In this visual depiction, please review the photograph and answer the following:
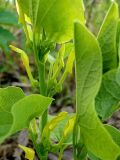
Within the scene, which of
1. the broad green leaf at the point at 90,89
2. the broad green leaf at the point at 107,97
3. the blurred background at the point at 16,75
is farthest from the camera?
the blurred background at the point at 16,75

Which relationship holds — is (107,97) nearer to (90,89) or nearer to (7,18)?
(90,89)

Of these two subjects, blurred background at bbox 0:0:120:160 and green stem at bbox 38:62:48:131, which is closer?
green stem at bbox 38:62:48:131

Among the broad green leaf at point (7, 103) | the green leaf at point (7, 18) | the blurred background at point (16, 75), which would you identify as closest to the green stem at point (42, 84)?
the broad green leaf at point (7, 103)

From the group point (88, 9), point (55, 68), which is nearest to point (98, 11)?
point (88, 9)

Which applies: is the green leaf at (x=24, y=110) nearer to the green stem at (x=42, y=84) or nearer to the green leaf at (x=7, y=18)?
the green stem at (x=42, y=84)

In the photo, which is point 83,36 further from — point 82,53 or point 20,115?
point 20,115

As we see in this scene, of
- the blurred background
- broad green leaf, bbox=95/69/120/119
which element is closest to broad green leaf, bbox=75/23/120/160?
broad green leaf, bbox=95/69/120/119

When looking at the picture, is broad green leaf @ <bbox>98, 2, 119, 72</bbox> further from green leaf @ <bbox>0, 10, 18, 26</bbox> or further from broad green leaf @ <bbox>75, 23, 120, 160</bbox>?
green leaf @ <bbox>0, 10, 18, 26</bbox>
